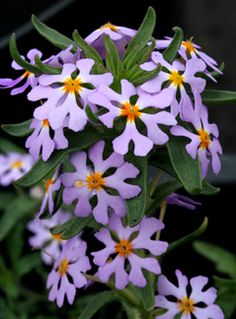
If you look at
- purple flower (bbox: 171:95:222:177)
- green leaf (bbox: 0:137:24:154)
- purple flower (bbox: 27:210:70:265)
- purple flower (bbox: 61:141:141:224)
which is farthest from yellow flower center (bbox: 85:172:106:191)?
green leaf (bbox: 0:137:24:154)

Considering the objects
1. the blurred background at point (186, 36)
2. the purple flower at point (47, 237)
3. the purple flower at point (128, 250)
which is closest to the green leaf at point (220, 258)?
the blurred background at point (186, 36)

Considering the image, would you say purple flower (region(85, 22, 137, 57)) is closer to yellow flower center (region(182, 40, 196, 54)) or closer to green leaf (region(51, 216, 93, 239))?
yellow flower center (region(182, 40, 196, 54))

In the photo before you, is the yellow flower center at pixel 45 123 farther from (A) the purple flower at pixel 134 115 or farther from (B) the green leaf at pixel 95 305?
(B) the green leaf at pixel 95 305

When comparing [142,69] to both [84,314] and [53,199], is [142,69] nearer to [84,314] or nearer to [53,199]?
[53,199]

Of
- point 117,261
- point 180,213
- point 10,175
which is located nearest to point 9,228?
point 10,175

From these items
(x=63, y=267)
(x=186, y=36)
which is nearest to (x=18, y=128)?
(x=63, y=267)

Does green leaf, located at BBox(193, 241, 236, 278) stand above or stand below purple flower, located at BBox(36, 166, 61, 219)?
below
